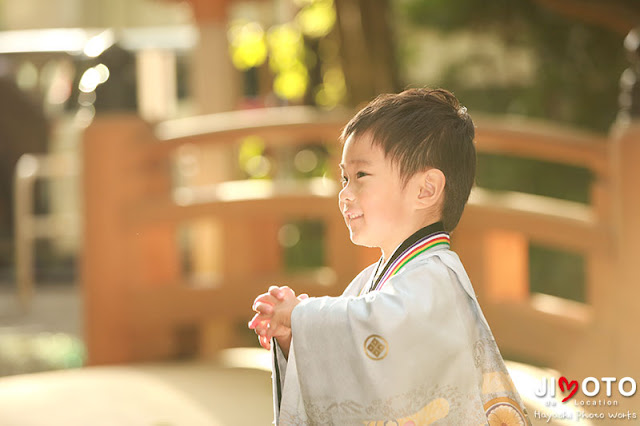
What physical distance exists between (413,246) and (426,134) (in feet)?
0.47

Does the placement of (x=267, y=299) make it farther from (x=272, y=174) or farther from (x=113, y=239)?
(x=272, y=174)

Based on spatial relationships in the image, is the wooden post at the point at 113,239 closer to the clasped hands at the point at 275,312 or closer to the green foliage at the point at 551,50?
the clasped hands at the point at 275,312

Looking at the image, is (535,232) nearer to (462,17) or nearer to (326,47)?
(462,17)

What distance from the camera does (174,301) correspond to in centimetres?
287

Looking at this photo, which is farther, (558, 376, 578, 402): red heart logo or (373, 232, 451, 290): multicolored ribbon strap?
(558, 376, 578, 402): red heart logo

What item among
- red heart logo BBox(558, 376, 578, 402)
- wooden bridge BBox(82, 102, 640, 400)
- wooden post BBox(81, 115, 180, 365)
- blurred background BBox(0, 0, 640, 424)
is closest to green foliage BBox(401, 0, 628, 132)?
blurred background BBox(0, 0, 640, 424)

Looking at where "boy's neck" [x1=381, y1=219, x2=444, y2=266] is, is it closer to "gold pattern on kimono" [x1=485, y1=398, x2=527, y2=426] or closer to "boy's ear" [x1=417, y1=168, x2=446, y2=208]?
"boy's ear" [x1=417, y1=168, x2=446, y2=208]

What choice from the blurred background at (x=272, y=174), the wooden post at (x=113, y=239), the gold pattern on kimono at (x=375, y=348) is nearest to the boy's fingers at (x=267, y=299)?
the gold pattern on kimono at (x=375, y=348)

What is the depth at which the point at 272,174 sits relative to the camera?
546cm

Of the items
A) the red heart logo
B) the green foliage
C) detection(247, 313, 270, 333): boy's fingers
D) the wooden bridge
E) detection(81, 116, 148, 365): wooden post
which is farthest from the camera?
the green foliage

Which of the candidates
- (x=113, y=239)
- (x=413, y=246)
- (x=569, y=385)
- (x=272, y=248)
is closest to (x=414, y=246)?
(x=413, y=246)

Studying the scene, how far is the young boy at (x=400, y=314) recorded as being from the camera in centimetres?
A: 110

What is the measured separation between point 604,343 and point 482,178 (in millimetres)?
2875

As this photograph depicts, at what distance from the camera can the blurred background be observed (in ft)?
7.88
